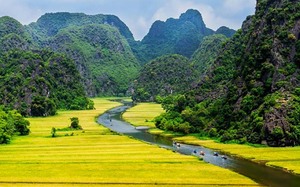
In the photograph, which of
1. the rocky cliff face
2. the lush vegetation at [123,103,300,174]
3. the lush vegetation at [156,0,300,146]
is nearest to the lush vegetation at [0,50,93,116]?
the lush vegetation at [156,0,300,146]

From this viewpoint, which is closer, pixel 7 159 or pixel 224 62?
pixel 7 159

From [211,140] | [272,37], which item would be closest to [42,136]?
[211,140]

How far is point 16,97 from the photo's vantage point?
447ft

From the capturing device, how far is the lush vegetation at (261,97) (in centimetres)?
6994

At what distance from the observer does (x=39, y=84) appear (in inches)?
5748

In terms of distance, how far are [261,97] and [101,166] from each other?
138ft

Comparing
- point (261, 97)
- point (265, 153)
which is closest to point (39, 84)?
point (261, 97)

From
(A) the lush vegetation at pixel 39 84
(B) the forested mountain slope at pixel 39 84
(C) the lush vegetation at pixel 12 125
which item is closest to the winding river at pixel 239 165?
(C) the lush vegetation at pixel 12 125

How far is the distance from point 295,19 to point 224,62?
31.9 m

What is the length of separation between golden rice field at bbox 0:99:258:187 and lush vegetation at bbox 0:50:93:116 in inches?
2350

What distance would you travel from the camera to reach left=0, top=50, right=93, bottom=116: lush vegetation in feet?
429

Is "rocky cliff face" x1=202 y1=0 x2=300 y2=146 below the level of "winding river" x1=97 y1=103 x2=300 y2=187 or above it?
above

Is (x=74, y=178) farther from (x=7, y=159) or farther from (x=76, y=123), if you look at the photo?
(x=76, y=123)

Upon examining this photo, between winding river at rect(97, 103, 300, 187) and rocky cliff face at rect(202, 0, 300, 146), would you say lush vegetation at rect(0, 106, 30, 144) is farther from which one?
rocky cliff face at rect(202, 0, 300, 146)
